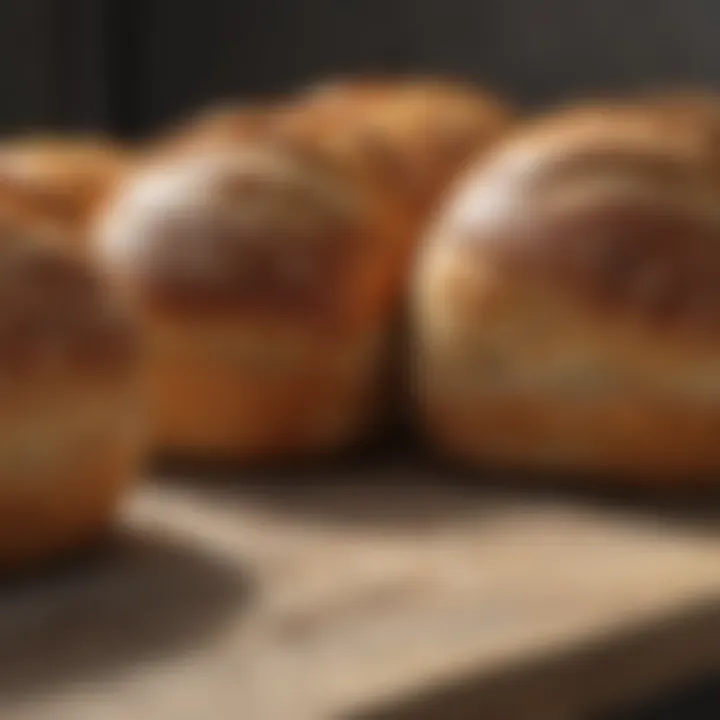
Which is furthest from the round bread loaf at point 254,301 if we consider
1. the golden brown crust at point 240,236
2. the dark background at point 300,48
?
the dark background at point 300,48

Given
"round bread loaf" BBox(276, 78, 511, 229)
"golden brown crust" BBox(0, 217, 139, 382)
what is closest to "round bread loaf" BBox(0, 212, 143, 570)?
"golden brown crust" BBox(0, 217, 139, 382)

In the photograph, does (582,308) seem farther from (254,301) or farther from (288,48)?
(288,48)

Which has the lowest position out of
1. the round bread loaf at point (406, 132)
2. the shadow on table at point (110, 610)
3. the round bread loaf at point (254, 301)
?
the shadow on table at point (110, 610)

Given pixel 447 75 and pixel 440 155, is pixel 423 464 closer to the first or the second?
pixel 440 155

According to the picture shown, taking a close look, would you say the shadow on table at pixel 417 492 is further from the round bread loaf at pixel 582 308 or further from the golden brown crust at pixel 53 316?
the golden brown crust at pixel 53 316

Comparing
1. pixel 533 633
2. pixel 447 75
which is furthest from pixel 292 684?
pixel 447 75

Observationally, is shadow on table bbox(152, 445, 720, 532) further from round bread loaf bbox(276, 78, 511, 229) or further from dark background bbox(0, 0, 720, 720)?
dark background bbox(0, 0, 720, 720)
